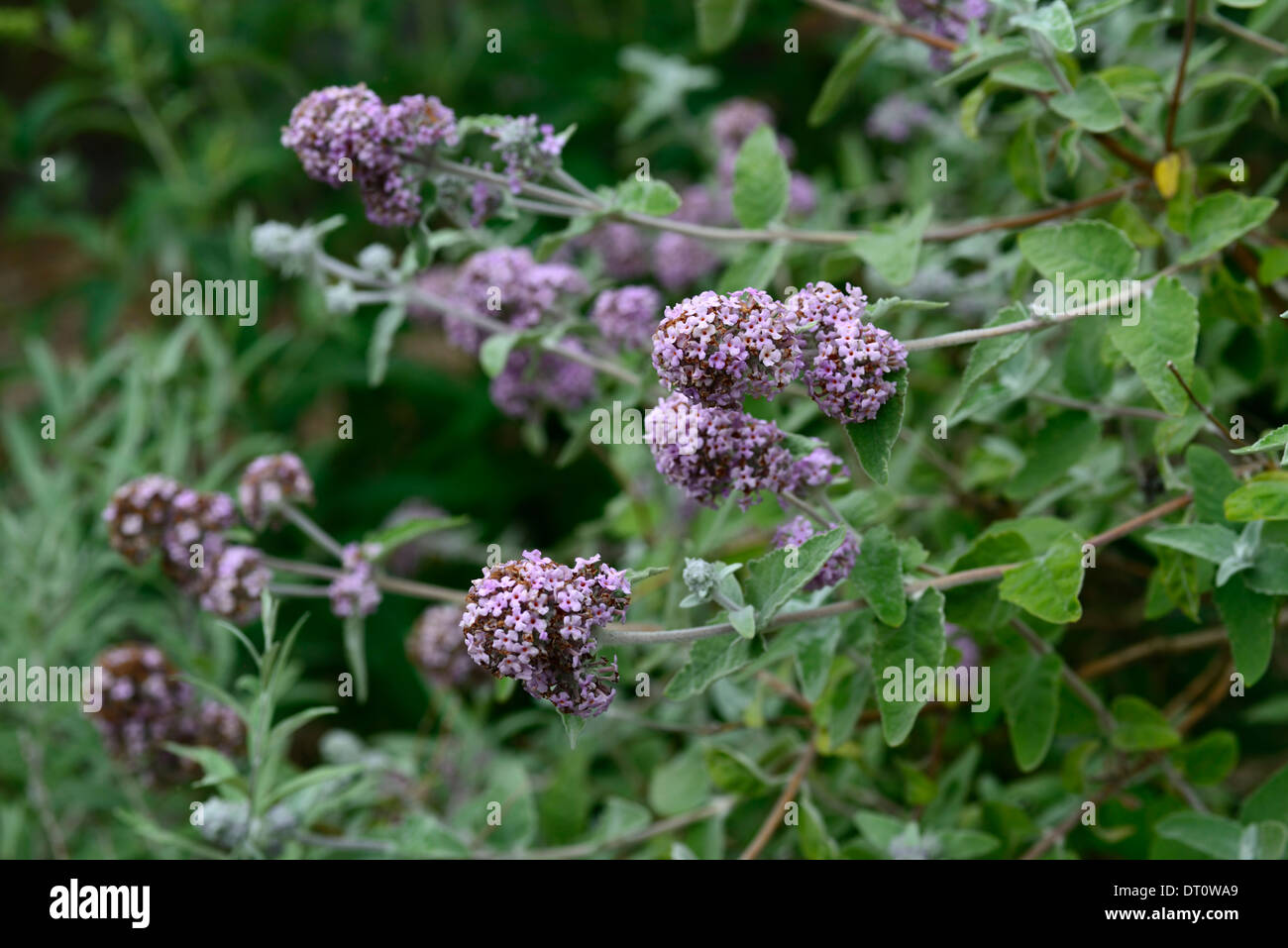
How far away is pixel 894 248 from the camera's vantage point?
1.17m

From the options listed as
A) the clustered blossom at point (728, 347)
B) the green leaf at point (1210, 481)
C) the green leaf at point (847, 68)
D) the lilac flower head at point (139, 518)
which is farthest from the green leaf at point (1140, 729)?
the lilac flower head at point (139, 518)

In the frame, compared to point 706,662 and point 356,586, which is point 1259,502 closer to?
point 706,662

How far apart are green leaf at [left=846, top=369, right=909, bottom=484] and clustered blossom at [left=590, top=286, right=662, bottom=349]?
1.63 ft

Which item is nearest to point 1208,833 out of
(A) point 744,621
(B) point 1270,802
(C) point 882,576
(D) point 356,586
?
(B) point 1270,802

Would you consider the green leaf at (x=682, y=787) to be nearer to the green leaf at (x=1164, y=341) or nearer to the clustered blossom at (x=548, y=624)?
the clustered blossom at (x=548, y=624)

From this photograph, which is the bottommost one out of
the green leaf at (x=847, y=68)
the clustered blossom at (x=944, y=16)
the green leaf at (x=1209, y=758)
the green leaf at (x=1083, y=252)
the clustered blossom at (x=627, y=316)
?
the green leaf at (x=1209, y=758)

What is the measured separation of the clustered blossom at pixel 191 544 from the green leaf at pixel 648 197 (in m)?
0.52

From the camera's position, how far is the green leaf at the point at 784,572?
0.84 m

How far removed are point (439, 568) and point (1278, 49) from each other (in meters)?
1.35

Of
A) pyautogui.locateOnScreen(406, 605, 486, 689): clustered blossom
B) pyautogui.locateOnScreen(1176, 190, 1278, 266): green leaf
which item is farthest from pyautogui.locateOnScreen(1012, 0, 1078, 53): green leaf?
pyautogui.locateOnScreen(406, 605, 486, 689): clustered blossom

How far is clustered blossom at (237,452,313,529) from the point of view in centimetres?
125

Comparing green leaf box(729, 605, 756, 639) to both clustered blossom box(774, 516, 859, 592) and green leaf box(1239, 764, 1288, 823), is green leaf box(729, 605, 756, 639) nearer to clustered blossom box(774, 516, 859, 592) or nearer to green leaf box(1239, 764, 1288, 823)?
clustered blossom box(774, 516, 859, 592)

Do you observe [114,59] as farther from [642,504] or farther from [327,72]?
[642,504]
